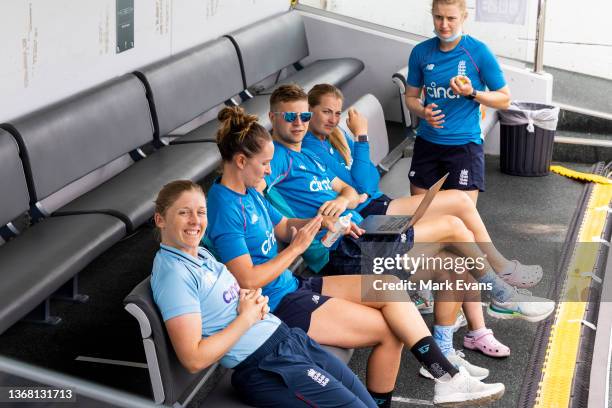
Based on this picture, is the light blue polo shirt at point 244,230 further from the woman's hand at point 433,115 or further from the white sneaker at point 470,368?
the woman's hand at point 433,115

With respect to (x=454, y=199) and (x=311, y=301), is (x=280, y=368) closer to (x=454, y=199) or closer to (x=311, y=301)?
(x=311, y=301)

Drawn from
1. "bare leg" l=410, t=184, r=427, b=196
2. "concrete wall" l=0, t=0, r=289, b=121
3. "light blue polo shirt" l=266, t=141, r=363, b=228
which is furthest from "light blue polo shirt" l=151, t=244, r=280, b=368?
"concrete wall" l=0, t=0, r=289, b=121

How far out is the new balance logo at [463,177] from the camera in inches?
176

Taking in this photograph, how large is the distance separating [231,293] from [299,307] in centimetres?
41

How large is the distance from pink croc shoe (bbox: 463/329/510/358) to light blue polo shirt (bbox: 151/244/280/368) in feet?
4.24

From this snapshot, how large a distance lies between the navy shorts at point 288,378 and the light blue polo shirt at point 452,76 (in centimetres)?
190

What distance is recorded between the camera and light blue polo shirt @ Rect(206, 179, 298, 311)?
3000mm

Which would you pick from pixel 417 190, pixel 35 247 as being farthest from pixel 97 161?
pixel 417 190

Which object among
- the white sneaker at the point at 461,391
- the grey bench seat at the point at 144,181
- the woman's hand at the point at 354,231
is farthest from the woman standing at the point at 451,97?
the white sneaker at the point at 461,391

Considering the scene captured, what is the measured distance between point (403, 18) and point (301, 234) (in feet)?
14.5

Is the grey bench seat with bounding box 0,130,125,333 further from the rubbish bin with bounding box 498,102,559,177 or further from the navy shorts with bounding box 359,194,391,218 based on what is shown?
the rubbish bin with bounding box 498,102,559,177

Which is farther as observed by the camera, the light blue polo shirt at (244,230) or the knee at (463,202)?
the knee at (463,202)

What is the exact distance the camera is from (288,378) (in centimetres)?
274

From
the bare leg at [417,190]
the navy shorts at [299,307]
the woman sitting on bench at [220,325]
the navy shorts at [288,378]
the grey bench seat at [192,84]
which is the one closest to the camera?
the woman sitting on bench at [220,325]
